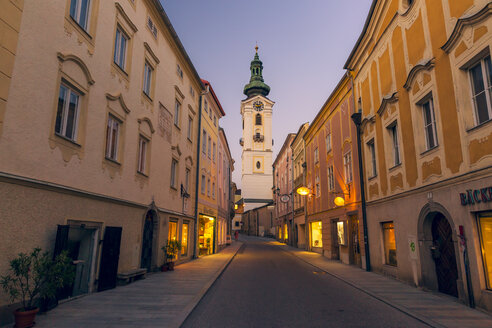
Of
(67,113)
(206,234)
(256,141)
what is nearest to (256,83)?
(256,141)

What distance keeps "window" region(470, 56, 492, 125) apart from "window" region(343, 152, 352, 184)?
34.1 feet

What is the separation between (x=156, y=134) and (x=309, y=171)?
18.3 metres

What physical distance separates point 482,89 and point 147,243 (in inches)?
531

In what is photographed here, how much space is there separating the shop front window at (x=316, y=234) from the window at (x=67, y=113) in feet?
71.3

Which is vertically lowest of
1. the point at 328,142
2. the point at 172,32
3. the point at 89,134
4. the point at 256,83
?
the point at 89,134

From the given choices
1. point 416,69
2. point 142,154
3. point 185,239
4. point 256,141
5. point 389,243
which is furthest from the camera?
point 256,141

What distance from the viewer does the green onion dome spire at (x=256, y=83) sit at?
81.6 metres

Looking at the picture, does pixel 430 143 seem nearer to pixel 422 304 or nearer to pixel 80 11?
pixel 422 304

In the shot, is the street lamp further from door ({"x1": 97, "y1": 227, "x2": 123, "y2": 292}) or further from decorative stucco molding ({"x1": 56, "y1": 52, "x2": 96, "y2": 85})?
decorative stucco molding ({"x1": 56, "y1": 52, "x2": 96, "y2": 85})

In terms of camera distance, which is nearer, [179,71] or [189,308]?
[189,308]

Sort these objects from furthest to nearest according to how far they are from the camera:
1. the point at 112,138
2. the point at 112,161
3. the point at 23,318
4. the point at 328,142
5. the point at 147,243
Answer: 1. the point at 328,142
2. the point at 147,243
3. the point at 112,138
4. the point at 112,161
5. the point at 23,318

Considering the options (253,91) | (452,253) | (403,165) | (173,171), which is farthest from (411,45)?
(253,91)

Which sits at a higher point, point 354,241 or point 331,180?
point 331,180

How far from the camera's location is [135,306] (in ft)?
27.0
